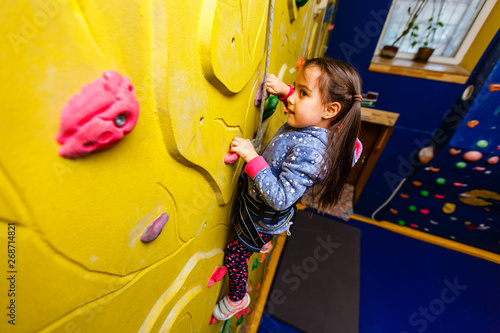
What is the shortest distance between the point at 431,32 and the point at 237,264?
2.68 meters

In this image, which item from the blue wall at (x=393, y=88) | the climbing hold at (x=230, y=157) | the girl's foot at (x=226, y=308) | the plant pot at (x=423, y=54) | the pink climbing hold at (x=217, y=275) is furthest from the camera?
the plant pot at (x=423, y=54)

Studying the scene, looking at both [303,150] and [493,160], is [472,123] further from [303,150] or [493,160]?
[303,150]

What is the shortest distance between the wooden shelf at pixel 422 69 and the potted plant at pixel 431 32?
8 cm

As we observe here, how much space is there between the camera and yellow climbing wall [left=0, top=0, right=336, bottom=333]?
0.59ft

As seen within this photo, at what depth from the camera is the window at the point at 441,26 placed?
6.43 feet

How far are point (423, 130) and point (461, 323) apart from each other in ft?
4.94

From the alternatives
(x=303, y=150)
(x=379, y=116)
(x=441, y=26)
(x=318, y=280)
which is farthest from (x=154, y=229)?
(x=441, y=26)

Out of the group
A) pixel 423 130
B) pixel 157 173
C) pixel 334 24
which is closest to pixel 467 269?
pixel 423 130

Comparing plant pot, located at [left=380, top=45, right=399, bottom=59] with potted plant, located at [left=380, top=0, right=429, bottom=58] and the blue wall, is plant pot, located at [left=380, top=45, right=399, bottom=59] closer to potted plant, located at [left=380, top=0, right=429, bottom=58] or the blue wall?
potted plant, located at [left=380, top=0, right=429, bottom=58]

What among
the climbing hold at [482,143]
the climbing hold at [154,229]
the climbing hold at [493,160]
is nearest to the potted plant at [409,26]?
the climbing hold at [482,143]

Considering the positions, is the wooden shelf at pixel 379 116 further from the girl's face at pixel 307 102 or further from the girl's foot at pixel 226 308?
the girl's foot at pixel 226 308

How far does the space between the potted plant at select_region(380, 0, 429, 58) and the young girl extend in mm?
1894

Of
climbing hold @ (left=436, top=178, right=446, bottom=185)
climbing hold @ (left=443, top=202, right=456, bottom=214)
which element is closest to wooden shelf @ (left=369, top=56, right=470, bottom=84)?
climbing hold @ (left=436, top=178, right=446, bottom=185)

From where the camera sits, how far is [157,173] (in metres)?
0.34
